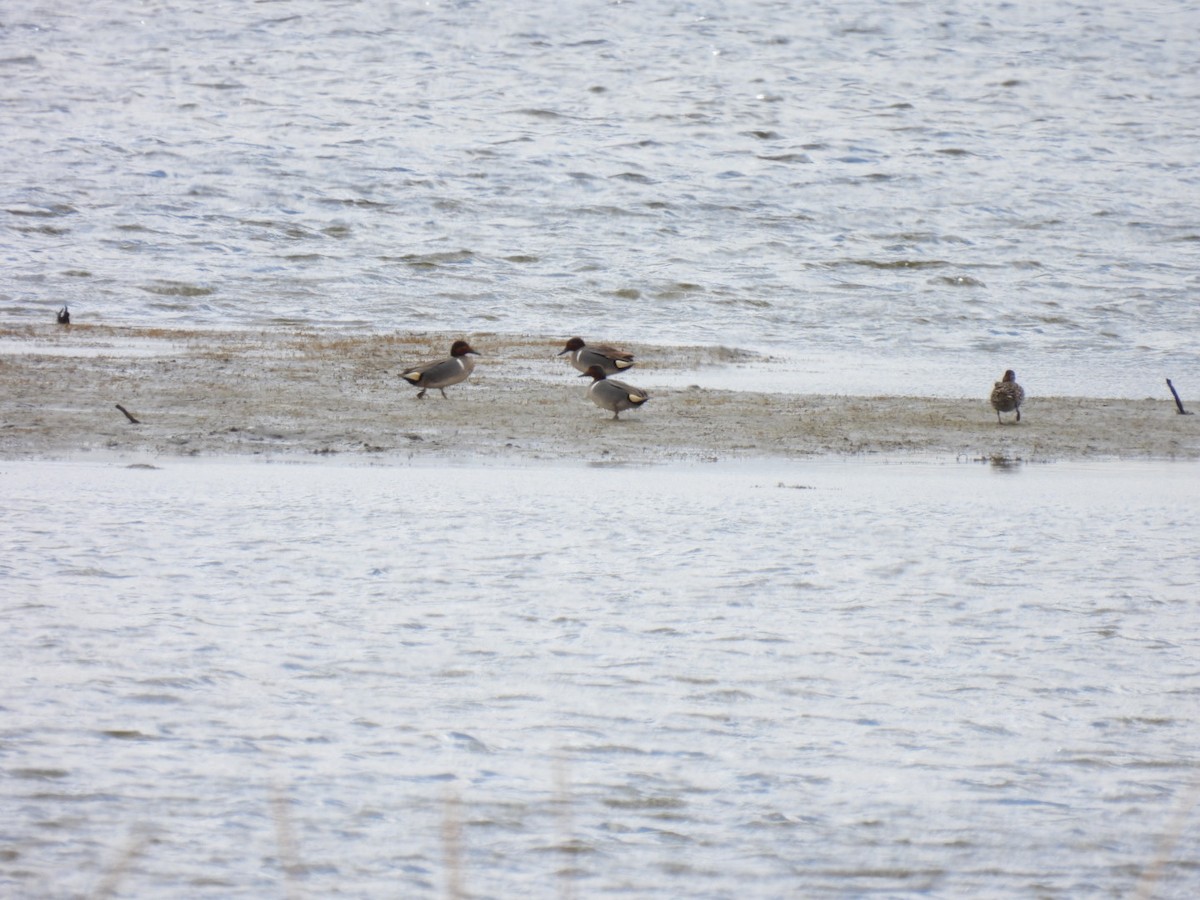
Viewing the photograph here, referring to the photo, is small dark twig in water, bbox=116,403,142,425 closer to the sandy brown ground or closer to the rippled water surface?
the sandy brown ground

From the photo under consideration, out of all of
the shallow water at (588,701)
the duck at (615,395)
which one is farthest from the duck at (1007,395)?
the shallow water at (588,701)

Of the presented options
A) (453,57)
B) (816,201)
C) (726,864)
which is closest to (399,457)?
(726,864)

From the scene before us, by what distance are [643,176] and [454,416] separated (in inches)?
521

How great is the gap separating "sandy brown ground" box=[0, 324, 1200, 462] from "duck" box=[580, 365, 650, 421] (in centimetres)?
14

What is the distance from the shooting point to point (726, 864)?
9.75 feet

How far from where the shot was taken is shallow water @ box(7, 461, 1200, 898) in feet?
9.75

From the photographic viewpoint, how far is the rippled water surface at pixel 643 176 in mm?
16672

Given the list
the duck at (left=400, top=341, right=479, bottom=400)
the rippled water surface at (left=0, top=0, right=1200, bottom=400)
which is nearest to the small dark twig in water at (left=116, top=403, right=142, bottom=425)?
the duck at (left=400, top=341, right=479, bottom=400)

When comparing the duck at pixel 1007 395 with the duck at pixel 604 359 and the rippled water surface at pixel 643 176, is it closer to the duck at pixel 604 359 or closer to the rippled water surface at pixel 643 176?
the rippled water surface at pixel 643 176

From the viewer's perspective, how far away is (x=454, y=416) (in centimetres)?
1077

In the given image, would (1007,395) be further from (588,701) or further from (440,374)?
(588,701)

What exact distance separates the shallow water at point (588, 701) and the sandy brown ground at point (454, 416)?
2734mm

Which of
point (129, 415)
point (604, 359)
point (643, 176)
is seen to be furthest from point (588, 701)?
point (643, 176)

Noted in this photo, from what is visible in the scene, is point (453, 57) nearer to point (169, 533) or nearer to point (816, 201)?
point (816, 201)
